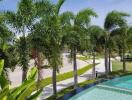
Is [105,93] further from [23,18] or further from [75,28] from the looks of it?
[23,18]

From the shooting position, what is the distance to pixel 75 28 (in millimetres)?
18797

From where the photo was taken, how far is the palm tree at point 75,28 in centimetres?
1732

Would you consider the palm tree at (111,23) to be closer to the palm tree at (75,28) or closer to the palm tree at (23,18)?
the palm tree at (75,28)

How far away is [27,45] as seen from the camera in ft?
42.5

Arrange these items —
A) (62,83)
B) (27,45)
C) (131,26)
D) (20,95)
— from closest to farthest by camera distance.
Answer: (20,95) → (27,45) → (62,83) → (131,26)

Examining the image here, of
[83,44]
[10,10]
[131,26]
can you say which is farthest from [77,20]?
[131,26]

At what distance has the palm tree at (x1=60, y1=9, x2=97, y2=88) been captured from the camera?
56.8ft

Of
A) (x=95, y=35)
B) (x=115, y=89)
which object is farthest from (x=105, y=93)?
(x=95, y=35)

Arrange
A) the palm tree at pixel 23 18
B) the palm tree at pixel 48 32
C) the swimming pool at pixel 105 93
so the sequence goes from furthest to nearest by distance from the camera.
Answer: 1. the swimming pool at pixel 105 93
2. the palm tree at pixel 48 32
3. the palm tree at pixel 23 18

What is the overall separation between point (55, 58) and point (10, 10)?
10.6 ft

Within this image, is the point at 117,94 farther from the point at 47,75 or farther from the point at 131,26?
the point at 131,26

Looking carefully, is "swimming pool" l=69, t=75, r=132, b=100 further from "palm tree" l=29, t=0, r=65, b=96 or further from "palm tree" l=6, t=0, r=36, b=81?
"palm tree" l=6, t=0, r=36, b=81

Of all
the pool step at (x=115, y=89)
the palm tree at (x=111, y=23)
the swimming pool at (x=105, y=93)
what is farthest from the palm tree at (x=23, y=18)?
the palm tree at (x=111, y=23)

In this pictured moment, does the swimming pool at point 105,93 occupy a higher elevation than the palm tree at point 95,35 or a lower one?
lower
